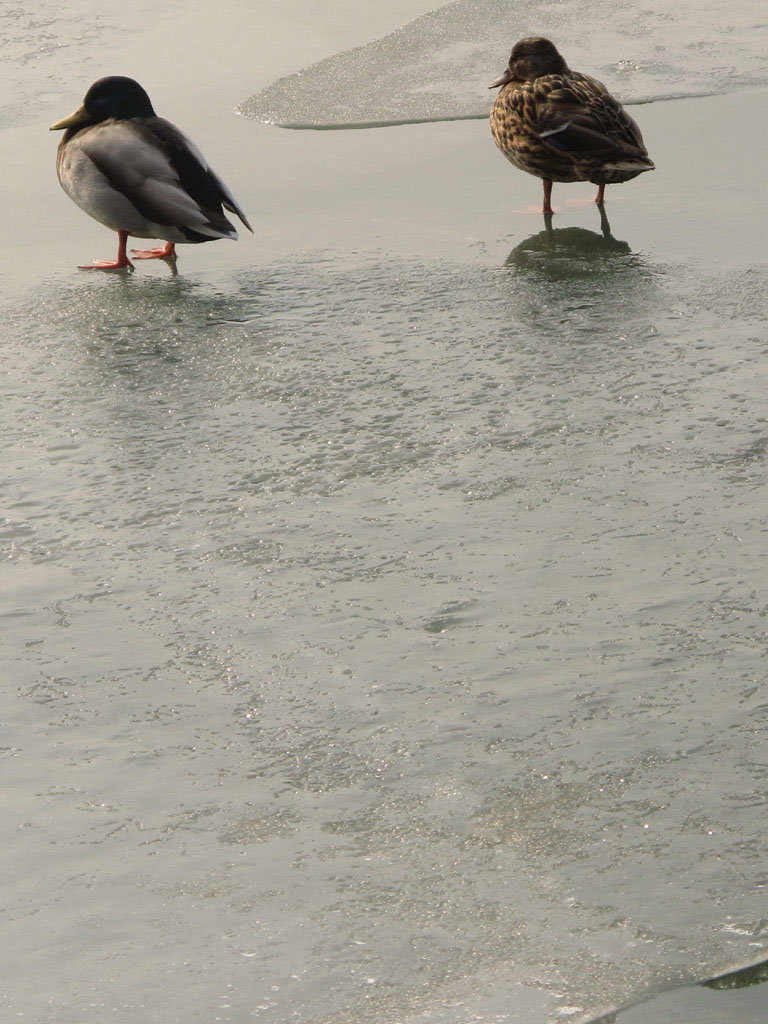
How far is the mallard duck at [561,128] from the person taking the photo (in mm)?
4914

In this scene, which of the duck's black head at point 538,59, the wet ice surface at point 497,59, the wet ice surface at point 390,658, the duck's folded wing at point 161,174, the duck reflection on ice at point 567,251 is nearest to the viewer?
the wet ice surface at point 390,658

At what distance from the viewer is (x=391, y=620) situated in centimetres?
267

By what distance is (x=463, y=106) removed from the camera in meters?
6.15

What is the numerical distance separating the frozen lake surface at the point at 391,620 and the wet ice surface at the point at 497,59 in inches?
51.8

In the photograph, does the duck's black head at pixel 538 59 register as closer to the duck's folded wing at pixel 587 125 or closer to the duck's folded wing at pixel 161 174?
the duck's folded wing at pixel 587 125

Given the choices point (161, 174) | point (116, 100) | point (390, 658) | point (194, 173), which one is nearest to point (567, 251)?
point (194, 173)

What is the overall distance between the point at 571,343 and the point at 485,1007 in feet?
7.85

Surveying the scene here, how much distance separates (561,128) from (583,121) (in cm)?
10

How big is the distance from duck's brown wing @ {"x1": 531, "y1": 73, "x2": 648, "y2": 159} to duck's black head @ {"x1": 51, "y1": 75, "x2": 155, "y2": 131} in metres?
1.39

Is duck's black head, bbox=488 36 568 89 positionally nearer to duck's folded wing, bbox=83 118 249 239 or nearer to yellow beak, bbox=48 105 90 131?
duck's folded wing, bbox=83 118 249 239

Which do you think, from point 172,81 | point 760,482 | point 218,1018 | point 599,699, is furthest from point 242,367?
point 172,81

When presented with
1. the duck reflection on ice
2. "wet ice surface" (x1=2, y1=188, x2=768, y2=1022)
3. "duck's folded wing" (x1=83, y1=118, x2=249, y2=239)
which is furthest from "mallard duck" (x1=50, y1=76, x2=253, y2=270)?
the duck reflection on ice

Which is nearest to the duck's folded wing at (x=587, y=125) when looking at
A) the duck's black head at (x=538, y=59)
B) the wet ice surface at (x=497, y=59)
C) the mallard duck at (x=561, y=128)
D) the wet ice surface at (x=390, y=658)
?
the mallard duck at (x=561, y=128)

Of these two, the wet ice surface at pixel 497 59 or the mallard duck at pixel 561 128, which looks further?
the wet ice surface at pixel 497 59
